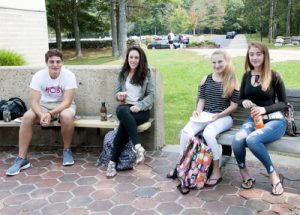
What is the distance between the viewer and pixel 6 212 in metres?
3.73

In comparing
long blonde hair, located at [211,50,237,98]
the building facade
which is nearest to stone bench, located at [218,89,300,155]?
long blonde hair, located at [211,50,237,98]

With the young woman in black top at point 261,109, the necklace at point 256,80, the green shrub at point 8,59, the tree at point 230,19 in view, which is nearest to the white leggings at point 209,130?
the young woman in black top at point 261,109

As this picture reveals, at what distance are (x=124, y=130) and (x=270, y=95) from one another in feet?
5.42

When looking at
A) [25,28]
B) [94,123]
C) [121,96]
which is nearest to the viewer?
[121,96]

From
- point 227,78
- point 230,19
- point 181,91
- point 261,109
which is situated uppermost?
point 230,19

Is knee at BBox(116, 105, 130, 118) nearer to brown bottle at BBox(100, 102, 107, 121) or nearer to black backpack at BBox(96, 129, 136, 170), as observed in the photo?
black backpack at BBox(96, 129, 136, 170)

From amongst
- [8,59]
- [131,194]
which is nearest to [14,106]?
[131,194]

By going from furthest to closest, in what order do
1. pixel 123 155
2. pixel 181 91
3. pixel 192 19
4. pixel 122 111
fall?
pixel 192 19 < pixel 181 91 < pixel 123 155 < pixel 122 111

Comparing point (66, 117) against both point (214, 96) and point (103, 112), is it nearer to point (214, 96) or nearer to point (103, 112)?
point (103, 112)

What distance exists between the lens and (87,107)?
5500 mm

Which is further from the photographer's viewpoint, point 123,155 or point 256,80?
point 123,155

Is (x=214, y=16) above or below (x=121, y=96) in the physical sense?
above

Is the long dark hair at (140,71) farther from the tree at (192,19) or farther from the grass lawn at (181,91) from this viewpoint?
the tree at (192,19)

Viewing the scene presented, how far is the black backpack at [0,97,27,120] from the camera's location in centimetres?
528
